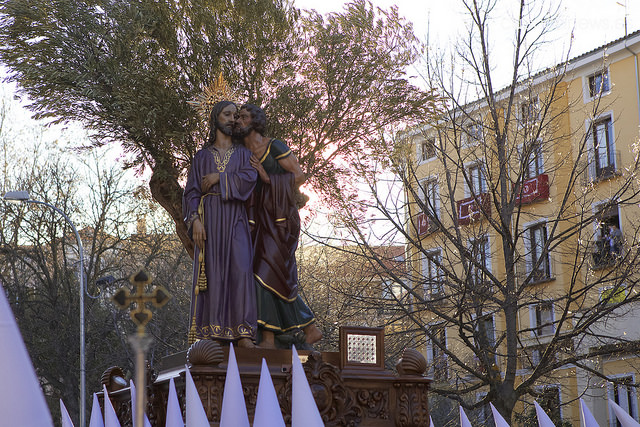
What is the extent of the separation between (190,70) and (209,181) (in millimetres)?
9116

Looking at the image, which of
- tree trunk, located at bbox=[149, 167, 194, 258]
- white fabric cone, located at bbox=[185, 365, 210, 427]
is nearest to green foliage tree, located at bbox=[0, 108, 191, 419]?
tree trunk, located at bbox=[149, 167, 194, 258]

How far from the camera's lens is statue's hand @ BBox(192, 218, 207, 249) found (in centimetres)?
965

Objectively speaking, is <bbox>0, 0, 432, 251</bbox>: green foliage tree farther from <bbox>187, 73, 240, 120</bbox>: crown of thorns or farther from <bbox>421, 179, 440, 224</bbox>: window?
<bbox>187, 73, 240, 120</bbox>: crown of thorns

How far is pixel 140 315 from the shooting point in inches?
209

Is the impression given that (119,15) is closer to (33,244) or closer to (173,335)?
(173,335)

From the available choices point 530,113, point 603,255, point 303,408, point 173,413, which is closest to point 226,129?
point 173,413

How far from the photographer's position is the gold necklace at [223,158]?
9.83 meters

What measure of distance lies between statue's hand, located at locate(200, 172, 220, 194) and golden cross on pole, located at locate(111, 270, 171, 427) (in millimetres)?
4194

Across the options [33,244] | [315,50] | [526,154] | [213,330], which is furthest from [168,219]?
[213,330]

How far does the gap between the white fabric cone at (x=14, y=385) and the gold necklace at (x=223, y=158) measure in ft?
21.9

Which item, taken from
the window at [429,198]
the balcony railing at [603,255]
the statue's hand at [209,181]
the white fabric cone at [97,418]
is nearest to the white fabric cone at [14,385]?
the statue's hand at [209,181]

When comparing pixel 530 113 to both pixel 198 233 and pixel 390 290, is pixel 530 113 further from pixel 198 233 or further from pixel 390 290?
pixel 198 233

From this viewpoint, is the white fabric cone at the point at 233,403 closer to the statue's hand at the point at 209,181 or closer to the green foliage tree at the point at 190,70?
the statue's hand at the point at 209,181

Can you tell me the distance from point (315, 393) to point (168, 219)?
71.0 feet
